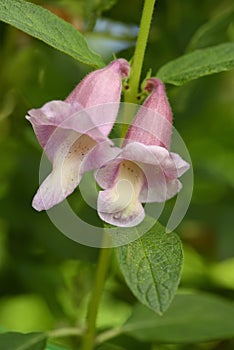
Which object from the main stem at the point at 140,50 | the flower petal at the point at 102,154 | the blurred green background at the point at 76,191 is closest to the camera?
the flower petal at the point at 102,154

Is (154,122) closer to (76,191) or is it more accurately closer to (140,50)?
(140,50)

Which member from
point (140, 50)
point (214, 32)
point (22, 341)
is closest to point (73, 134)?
point (140, 50)

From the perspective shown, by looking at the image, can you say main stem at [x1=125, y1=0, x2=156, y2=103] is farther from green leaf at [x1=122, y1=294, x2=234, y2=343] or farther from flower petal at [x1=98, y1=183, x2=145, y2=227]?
green leaf at [x1=122, y1=294, x2=234, y2=343]

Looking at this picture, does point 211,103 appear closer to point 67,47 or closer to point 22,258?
point 22,258

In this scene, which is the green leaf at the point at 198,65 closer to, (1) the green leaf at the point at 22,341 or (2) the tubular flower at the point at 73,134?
(2) the tubular flower at the point at 73,134

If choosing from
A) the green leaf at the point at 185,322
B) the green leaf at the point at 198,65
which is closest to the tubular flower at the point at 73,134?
the green leaf at the point at 198,65
